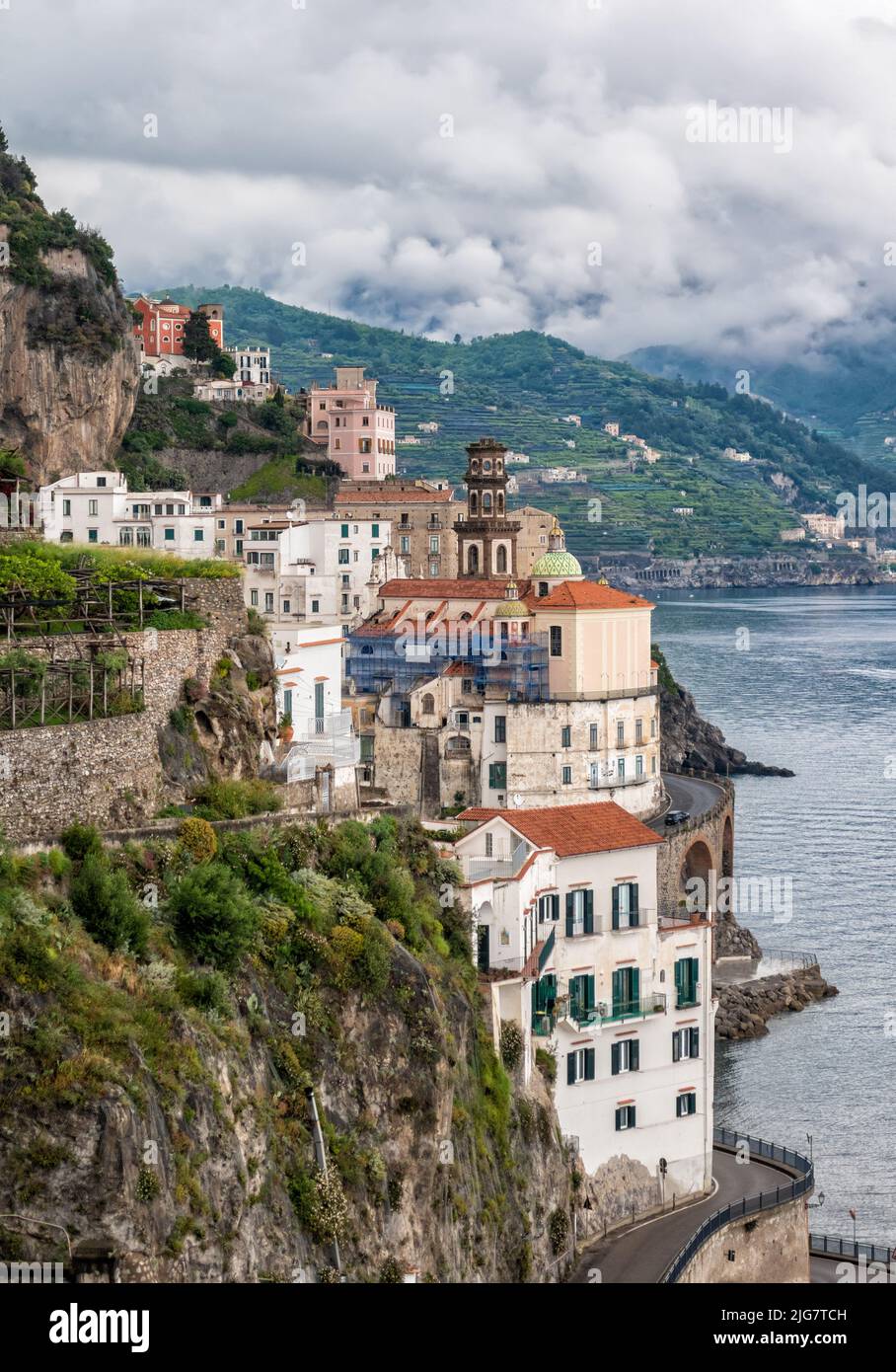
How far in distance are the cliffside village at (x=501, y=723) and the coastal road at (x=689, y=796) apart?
1028mm

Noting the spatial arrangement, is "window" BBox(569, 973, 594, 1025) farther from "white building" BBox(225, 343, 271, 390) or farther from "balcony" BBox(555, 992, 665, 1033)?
"white building" BBox(225, 343, 271, 390)

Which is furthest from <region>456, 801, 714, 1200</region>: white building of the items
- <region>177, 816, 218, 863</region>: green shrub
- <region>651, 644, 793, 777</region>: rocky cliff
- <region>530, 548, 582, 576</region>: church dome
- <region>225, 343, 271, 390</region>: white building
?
<region>225, 343, 271, 390</region>: white building

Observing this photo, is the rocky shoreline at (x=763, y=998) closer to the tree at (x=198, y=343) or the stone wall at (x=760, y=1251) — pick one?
the stone wall at (x=760, y=1251)

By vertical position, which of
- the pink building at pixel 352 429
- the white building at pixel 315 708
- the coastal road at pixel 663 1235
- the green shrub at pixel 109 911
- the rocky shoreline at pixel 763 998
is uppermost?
the pink building at pixel 352 429

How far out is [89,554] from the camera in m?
44.6

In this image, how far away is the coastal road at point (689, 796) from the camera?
8018 centimetres

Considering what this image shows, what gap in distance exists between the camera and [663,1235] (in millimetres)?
39219

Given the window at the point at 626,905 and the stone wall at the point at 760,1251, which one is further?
the window at the point at 626,905

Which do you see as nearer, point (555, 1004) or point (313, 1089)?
point (313, 1089)

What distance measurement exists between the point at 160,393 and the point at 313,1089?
93541mm

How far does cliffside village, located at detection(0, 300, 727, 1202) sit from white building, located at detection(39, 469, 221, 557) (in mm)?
88

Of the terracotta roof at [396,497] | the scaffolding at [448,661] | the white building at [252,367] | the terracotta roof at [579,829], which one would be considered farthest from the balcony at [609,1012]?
the white building at [252,367]
